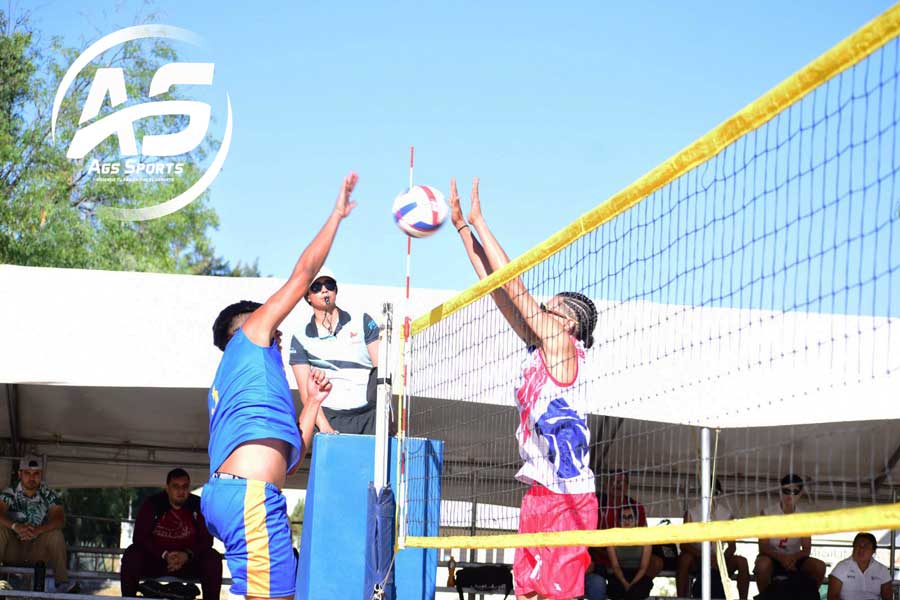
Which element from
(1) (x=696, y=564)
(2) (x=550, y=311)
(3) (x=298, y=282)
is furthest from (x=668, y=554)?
(3) (x=298, y=282)

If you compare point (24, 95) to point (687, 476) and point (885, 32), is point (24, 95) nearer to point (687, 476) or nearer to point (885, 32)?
point (687, 476)

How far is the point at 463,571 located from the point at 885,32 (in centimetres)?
629

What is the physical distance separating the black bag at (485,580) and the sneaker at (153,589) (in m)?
2.08

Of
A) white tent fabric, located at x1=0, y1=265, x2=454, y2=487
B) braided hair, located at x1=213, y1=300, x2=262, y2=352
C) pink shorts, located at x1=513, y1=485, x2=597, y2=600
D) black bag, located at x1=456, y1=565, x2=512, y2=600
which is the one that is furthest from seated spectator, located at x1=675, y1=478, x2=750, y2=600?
braided hair, located at x1=213, y1=300, x2=262, y2=352

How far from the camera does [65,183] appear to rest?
29.2 meters

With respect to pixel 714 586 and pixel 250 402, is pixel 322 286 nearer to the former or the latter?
pixel 250 402

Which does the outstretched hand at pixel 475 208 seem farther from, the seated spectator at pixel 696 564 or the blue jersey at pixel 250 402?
the seated spectator at pixel 696 564

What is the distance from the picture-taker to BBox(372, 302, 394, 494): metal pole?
5426mm

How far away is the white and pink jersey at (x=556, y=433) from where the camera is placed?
4660mm

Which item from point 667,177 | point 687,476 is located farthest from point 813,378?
point 687,476

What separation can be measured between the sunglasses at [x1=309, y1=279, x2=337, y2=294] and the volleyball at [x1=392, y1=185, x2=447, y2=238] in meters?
1.52

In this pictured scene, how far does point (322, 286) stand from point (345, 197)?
2.63m

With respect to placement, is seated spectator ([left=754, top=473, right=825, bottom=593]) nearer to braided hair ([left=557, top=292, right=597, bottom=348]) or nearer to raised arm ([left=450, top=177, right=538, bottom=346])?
raised arm ([left=450, top=177, right=538, bottom=346])

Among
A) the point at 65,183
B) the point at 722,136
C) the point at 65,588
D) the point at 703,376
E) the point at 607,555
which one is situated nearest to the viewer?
the point at 722,136
